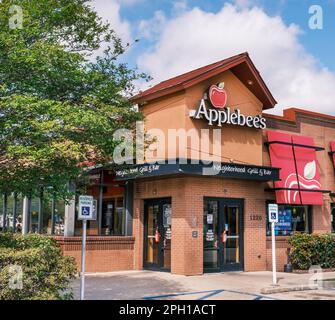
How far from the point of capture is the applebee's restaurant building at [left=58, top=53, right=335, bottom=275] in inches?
663

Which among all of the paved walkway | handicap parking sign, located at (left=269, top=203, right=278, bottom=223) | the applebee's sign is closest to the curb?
the paved walkway

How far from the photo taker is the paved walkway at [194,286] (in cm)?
1252

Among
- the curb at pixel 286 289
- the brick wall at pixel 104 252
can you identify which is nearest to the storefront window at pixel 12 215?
the brick wall at pixel 104 252

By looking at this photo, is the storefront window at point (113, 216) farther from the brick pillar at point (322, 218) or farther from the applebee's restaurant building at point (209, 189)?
the brick pillar at point (322, 218)

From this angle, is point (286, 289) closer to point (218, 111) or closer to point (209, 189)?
point (209, 189)

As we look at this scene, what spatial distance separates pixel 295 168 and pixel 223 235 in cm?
437

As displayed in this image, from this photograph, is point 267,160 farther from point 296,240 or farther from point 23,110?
point 23,110

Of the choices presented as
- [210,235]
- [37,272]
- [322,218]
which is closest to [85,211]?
[37,272]

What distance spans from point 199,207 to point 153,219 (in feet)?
7.40

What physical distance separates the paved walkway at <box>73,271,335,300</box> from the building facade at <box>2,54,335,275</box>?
35.1 inches

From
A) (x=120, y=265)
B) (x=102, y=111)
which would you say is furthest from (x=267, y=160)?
(x=102, y=111)

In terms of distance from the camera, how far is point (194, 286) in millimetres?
14188

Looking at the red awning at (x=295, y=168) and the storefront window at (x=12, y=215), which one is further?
the storefront window at (x=12, y=215)

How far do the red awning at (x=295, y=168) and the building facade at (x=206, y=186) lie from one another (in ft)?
0.14
